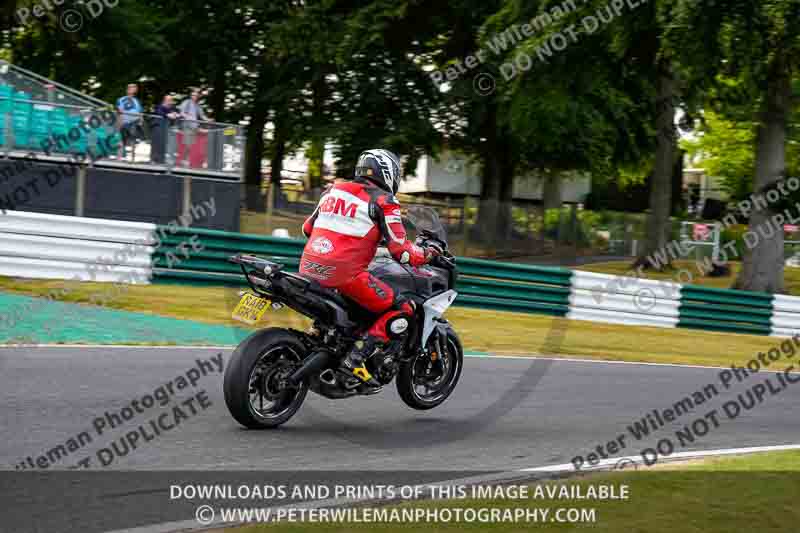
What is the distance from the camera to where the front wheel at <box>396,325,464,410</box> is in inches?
320

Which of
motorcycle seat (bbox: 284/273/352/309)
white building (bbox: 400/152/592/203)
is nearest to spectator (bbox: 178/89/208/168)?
motorcycle seat (bbox: 284/273/352/309)

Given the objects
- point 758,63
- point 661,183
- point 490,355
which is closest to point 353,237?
point 490,355

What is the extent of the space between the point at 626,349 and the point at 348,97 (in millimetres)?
15955

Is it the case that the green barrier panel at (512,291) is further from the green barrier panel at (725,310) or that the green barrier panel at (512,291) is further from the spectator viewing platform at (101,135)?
the spectator viewing platform at (101,135)

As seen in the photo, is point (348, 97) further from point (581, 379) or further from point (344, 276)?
point (344, 276)

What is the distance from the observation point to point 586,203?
5609 centimetres

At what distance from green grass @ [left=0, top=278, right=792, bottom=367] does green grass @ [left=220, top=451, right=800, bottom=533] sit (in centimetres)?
665

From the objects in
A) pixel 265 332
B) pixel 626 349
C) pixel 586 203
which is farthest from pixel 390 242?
pixel 586 203

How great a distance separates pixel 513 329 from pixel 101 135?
23.4ft

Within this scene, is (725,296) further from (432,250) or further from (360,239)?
(360,239)

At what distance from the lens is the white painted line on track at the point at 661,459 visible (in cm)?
639

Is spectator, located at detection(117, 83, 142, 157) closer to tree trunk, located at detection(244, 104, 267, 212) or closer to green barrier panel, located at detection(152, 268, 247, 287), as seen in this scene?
green barrier panel, located at detection(152, 268, 247, 287)

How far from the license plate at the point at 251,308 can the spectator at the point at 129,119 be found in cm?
1108

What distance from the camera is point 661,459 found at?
6.90 meters
